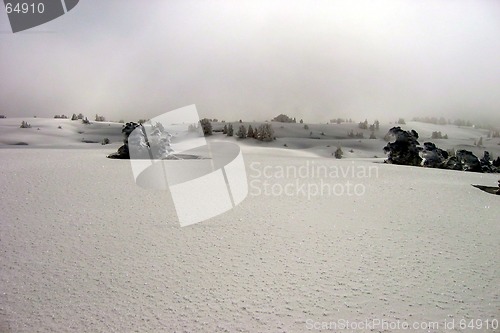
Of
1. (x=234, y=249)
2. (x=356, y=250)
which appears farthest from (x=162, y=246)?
(x=356, y=250)

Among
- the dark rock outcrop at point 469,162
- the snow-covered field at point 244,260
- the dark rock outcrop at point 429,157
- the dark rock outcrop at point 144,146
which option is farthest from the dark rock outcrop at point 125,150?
the dark rock outcrop at point 469,162

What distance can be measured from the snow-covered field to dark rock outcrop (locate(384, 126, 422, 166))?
5211 millimetres

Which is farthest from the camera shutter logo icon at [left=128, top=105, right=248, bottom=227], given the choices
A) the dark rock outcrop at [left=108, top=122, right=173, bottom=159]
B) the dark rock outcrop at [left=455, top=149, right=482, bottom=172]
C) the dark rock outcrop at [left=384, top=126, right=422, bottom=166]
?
the dark rock outcrop at [left=455, top=149, right=482, bottom=172]

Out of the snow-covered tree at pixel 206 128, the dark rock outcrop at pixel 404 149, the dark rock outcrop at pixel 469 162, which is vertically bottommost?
the dark rock outcrop at pixel 469 162

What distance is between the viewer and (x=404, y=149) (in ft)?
36.9

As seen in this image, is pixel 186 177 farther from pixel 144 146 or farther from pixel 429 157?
pixel 429 157

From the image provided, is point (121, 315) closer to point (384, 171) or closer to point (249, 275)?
point (249, 275)

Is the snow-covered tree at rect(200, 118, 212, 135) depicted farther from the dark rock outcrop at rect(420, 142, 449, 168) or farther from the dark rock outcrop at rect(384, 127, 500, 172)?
the dark rock outcrop at rect(420, 142, 449, 168)

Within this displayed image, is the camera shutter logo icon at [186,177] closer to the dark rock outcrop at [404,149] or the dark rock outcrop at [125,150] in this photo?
the dark rock outcrop at [125,150]

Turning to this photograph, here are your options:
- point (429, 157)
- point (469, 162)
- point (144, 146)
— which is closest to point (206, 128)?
point (144, 146)

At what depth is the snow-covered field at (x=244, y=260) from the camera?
256cm

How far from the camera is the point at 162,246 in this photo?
3721mm

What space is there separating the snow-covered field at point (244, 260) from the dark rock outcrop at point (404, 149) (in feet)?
17.1

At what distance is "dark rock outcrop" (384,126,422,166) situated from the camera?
1120 centimetres
